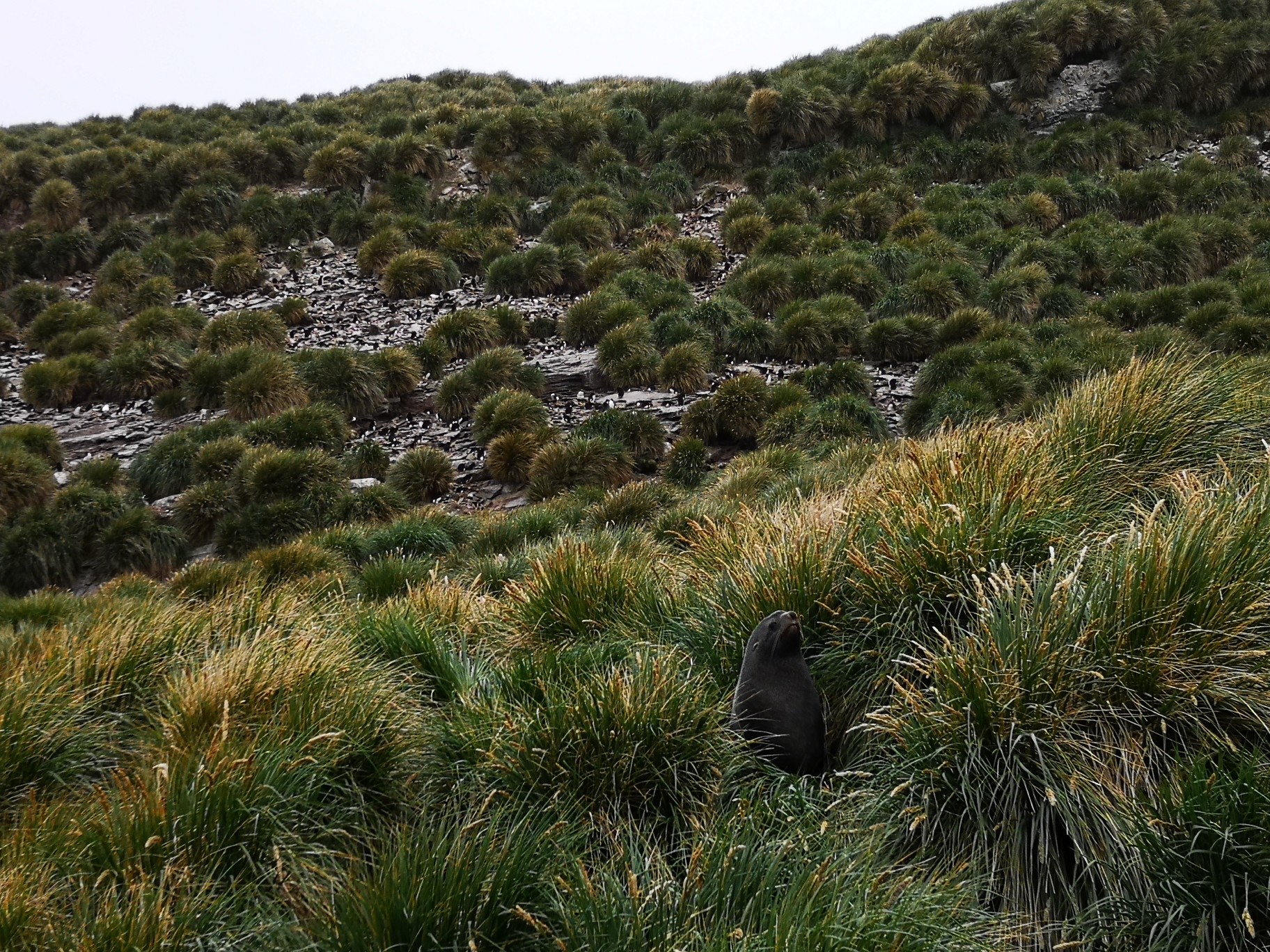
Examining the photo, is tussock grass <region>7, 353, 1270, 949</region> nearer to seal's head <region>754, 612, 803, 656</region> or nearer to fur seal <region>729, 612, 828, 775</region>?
fur seal <region>729, 612, 828, 775</region>

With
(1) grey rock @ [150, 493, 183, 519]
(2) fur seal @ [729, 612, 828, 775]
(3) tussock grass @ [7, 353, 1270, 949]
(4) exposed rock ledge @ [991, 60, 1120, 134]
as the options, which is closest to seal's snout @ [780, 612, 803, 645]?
(2) fur seal @ [729, 612, 828, 775]

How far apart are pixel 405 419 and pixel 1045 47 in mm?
15983

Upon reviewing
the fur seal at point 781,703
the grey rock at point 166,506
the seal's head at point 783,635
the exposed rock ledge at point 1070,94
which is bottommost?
the grey rock at point 166,506

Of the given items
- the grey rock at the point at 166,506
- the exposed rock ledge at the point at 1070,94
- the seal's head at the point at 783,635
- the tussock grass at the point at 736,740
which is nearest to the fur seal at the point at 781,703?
the seal's head at the point at 783,635

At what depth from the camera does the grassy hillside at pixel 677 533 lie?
3082 millimetres

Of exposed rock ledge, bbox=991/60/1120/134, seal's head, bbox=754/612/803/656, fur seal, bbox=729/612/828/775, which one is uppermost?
exposed rock ledge, bbox=991/60/1120/134

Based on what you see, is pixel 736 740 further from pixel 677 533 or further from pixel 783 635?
pixel 677 533

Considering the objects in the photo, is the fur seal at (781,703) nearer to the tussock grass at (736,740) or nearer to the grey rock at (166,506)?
the tussock grass at (736,740)

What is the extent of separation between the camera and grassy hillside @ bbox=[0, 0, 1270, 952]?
308cm

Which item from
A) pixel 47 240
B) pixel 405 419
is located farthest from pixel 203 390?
pixel 47 240

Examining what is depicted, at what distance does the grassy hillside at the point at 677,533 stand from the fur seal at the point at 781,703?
0.51 ft

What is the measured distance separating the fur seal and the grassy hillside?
6.1 inches

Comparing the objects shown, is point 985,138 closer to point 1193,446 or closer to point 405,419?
point 405,419

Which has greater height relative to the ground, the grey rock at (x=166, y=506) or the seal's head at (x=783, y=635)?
the seal's head at (x=783, y=635)
